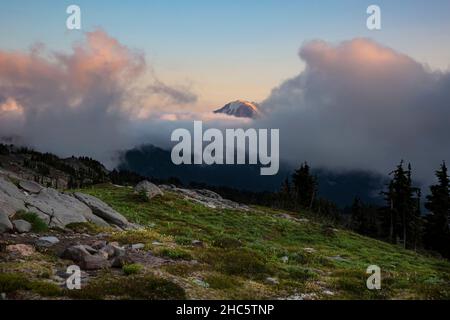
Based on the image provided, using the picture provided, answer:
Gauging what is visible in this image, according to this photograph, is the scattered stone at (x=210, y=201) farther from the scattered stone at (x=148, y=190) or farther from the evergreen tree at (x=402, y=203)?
the evergreen tree at (x=402, y=203)

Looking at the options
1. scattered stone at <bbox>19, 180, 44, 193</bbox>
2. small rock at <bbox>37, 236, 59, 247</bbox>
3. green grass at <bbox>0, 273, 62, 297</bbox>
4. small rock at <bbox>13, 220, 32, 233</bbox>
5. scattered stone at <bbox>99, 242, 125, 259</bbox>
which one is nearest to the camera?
green grass at <bbox>0, 273, 62, 297</bbox>

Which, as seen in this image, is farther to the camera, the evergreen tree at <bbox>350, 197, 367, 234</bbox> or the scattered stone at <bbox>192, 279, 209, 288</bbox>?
the evergreen tree at <bbox>350, 197, 367, 234</bbox>

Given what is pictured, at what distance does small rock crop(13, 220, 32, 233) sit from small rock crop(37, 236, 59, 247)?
161 cm

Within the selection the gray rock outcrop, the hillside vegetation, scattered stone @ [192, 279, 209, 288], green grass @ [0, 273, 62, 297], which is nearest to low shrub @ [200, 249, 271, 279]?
the hillside vegetation

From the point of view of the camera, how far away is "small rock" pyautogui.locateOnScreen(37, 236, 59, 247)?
19.8 meters

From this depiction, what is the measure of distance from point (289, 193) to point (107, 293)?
12562 centimetres

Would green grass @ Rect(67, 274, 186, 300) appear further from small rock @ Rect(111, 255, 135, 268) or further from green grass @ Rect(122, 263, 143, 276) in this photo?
small rock @ Rect(111, 255, 135, 268)

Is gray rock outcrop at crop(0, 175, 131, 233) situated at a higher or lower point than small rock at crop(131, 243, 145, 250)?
higher

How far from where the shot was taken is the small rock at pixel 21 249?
698 inches

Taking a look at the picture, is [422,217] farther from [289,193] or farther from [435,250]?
[289,193]

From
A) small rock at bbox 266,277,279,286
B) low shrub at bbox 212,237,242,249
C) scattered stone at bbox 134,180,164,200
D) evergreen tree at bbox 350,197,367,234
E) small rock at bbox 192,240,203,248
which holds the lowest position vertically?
evergreen tree at bbox 350,197,367,234

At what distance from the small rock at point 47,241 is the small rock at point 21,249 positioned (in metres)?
1.04
